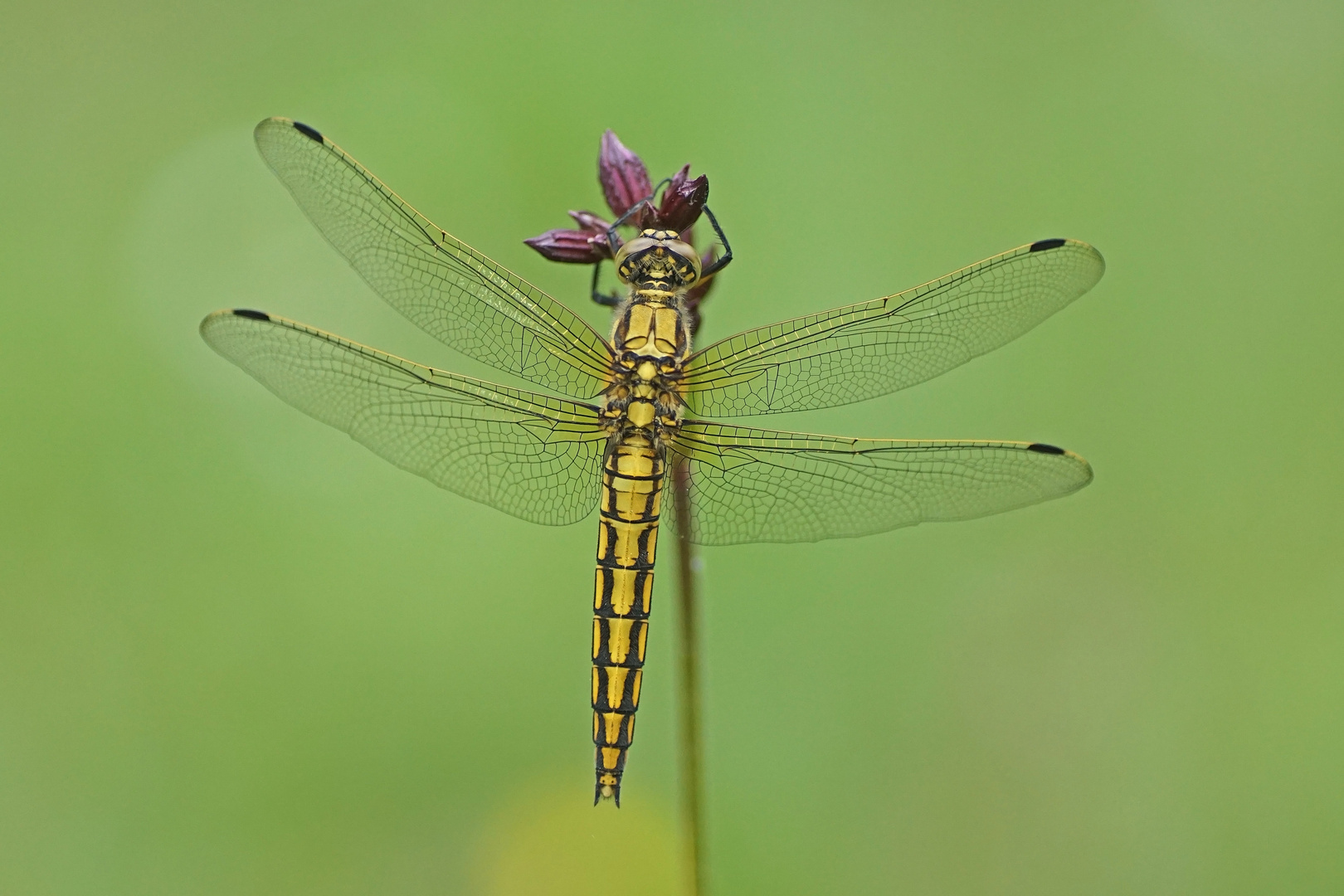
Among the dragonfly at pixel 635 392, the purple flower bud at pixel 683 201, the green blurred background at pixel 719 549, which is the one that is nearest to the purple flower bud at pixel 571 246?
the purple flower bud at pixel 683 201

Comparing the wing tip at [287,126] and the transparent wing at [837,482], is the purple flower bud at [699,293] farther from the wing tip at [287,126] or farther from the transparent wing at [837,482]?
the wing tip at [287,126]

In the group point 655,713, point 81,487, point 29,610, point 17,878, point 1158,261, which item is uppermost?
point 1158,261

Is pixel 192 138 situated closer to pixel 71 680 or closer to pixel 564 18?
pixel 564 18

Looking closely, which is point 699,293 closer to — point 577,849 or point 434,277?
point 434,277

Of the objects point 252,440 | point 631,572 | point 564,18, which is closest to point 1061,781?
point 631,572

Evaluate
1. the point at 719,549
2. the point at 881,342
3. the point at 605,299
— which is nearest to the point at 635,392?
the point at 605,299

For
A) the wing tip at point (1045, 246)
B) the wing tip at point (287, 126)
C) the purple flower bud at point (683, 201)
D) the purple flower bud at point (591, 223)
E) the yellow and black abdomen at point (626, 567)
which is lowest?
the yellow and black abdomen at point (626, 567)

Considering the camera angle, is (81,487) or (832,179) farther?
(832,179)
